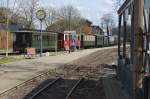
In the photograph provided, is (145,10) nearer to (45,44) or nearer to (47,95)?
(47,95)

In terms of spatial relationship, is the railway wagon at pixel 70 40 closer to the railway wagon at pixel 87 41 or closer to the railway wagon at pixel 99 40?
the railway wagon at pixel 87 41

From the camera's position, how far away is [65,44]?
208 ft

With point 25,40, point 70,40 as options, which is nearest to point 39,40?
point 25,40

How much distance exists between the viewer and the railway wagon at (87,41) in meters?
75.9

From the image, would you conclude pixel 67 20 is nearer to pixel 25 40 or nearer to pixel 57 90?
pixel 25 40

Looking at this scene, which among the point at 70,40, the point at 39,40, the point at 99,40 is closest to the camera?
the point at 39,40

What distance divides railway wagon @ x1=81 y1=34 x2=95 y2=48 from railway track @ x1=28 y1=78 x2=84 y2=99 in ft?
179

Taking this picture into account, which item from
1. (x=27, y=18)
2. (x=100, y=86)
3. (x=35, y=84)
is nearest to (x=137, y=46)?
(x=100, y=86)

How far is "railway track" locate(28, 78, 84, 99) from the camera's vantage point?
1528cm

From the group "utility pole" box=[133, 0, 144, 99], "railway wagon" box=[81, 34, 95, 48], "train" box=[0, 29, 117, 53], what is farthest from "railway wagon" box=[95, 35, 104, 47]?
"utility pole" box=[133, 0, 144, 99]

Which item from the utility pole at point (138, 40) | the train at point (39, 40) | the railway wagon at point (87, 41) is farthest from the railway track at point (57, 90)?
the railway wagon at point (87, 41)

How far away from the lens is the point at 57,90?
1730 centimetres

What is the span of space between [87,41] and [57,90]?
6222 cm

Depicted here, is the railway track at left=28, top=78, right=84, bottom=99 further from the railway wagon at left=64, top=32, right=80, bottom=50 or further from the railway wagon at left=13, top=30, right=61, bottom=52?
the railway wagon at left=64, top=32, right=80, bottom=50
